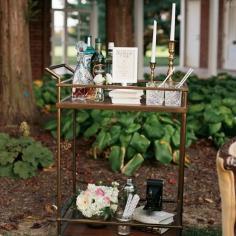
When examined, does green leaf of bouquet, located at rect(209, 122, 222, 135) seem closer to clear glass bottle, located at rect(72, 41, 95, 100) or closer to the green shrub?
the green shrub

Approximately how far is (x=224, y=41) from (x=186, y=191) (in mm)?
13111

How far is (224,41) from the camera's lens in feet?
57.7

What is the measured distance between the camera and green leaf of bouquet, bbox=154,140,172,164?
17.8 ft

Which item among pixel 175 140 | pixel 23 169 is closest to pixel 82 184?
pixel 23 169

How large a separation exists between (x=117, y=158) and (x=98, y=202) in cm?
171

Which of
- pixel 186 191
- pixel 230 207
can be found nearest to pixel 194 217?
pixel 186 191

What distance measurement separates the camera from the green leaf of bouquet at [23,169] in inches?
204

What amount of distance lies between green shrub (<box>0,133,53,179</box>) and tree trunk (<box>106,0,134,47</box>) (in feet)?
12.7

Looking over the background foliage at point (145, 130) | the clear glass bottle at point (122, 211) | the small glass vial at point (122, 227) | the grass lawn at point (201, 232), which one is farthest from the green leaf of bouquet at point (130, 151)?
the small glass vial at point (122, 227)

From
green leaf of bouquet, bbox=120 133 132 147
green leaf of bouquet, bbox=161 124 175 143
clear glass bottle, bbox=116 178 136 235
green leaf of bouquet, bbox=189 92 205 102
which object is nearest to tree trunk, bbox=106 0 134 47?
green leaf of bouquet, bbox=189 92 205 102

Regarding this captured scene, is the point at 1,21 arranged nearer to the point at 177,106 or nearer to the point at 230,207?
the point at 177,106

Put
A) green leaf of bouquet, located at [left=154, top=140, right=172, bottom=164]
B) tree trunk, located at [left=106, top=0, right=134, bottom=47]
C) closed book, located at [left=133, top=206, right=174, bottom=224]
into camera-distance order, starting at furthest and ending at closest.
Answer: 1. tree trunk, located at [left=106, top=0, right=134, bottom=47]
2. green leaf of bouquet, located at [left=154, top=140, right=172, bottom=164]
3. closed book, located at [left=133, top=206, right=174, bottom=224]

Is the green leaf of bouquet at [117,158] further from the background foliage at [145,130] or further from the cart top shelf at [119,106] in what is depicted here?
the cart top shelf at [119,106]

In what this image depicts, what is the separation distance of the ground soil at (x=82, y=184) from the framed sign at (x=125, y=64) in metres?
1.23
